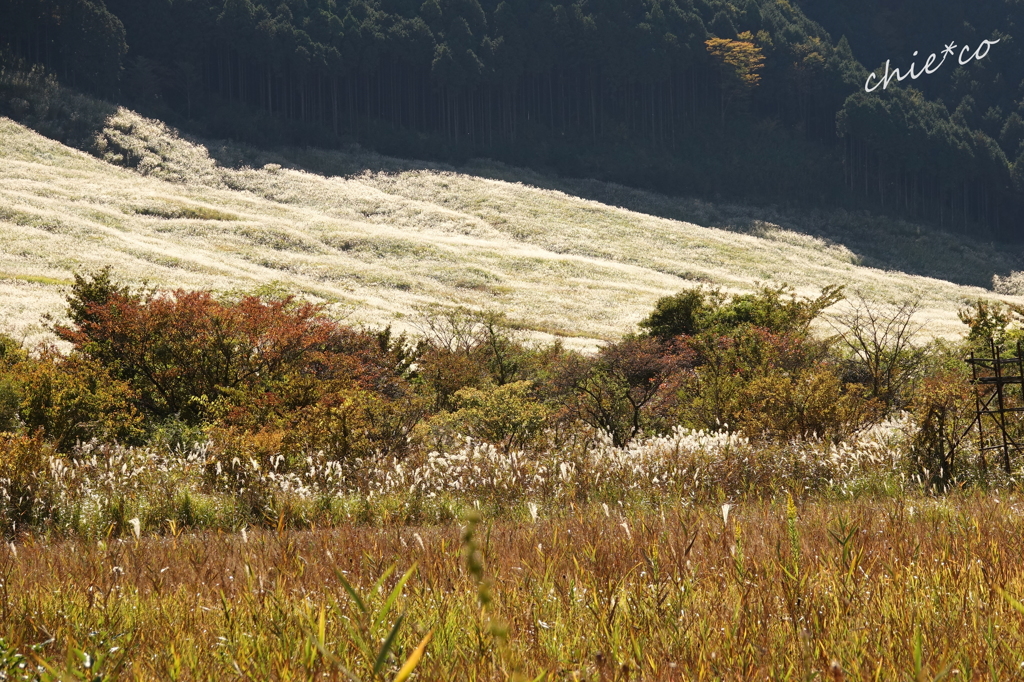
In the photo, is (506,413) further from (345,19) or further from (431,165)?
(345,19)

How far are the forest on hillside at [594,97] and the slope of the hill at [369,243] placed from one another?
11.1 metres

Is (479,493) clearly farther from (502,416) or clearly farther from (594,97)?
(594,97)

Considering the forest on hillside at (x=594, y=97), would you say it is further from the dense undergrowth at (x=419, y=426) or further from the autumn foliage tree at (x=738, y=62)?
the dense undergrowth at (x=419, y=426)

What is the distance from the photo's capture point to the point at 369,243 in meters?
61.1

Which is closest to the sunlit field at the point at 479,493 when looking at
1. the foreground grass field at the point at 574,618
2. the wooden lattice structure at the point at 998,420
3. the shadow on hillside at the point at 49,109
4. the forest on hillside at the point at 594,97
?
the foreground grass field at the point at 574,618

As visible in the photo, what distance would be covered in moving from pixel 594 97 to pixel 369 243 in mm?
60263

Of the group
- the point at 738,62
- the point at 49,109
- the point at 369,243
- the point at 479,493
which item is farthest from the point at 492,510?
the point at 738,62

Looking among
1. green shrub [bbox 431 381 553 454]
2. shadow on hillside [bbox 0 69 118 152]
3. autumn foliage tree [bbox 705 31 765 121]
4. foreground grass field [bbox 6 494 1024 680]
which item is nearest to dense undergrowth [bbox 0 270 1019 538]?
green shrub [bbox 431 381 553 454]

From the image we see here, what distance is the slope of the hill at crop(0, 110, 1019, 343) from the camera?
140 ft

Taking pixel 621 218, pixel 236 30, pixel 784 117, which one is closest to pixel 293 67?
pixel 236 30

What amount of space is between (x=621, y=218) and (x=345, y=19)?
154 ft

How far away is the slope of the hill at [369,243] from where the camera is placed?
42812 millimetres

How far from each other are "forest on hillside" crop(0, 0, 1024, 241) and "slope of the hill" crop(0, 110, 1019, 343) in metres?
11.1

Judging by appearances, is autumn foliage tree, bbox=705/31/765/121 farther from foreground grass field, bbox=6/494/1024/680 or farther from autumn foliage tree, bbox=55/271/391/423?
foreground grass field, bbox=6/494/1024/680
